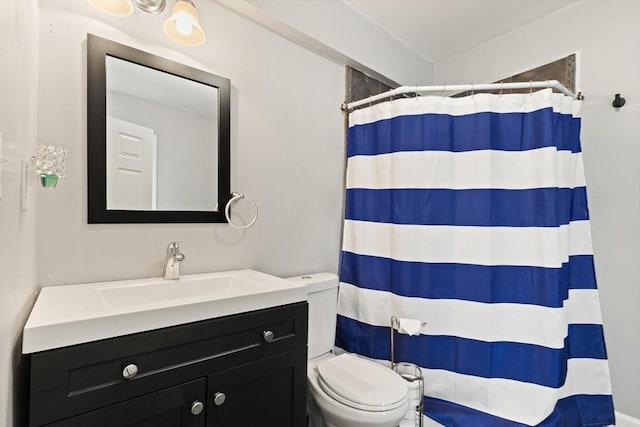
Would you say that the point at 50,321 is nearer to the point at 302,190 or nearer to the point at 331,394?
the point at 331,394

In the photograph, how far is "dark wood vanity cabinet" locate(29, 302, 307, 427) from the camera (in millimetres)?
825

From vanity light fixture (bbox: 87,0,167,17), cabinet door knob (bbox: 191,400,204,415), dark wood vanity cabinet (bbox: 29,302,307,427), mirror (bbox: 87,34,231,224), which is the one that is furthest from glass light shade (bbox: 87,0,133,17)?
cabinet door knob (bbox: 191,400,204,415)

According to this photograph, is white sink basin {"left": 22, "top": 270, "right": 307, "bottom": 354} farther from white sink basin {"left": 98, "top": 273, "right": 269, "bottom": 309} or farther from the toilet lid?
the toilet lid

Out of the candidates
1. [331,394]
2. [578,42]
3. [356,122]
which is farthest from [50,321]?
[578,42]

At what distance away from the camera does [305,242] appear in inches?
79.0

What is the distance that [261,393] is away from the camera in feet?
3.91

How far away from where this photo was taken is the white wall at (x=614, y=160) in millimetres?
1819

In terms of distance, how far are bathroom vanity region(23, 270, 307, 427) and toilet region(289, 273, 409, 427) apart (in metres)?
0.18

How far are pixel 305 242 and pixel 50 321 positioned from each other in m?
1.32

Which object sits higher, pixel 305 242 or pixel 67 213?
pixel 67 213

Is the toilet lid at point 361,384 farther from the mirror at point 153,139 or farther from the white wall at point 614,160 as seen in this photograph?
the white wall at point 614,160

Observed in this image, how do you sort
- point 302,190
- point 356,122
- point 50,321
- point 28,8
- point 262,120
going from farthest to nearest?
point 356,122 < point 302,190 < point 262,120 < point 28,8 < point 50,321

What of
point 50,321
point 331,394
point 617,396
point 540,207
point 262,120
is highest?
point 262,120

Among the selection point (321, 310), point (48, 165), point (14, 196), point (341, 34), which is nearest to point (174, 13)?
point (48, 165)
